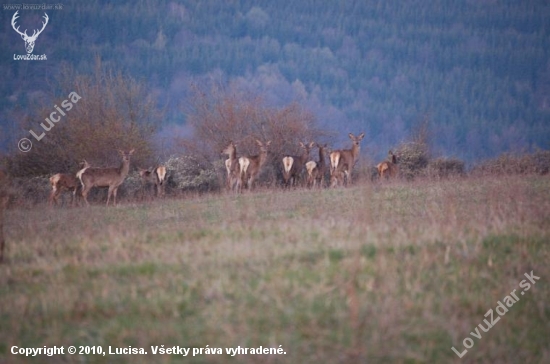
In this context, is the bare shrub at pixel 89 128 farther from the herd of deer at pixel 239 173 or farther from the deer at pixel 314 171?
the deer at pixel 314 171

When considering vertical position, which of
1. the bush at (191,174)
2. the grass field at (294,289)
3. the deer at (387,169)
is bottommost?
the bush at (191,174)

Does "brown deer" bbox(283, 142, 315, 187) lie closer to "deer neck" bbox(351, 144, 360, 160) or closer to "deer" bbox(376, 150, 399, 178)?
"deer neck" bbox(351, 144, 360, 160)

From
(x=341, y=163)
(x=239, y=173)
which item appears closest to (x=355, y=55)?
(x=341, y=163)

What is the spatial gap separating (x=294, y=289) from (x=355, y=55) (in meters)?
59.9

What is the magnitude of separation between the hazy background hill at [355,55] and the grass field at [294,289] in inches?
1501

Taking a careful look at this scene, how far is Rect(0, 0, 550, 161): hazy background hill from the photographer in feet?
171

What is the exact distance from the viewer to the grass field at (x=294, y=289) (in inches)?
243

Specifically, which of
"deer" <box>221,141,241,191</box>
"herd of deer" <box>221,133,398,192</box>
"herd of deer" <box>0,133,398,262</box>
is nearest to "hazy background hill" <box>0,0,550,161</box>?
"herd of deer" <box>221,133,398,192</box>

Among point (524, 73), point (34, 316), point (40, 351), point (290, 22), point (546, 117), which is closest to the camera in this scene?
point (40, 351)

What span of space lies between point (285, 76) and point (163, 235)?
171ft

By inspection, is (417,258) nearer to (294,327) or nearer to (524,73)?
(294,327)

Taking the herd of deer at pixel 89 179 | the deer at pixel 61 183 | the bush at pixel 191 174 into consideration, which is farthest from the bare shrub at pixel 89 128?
the deer at pixel 61 183

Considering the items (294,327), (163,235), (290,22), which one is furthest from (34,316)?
(290,22)

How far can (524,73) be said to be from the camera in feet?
186
